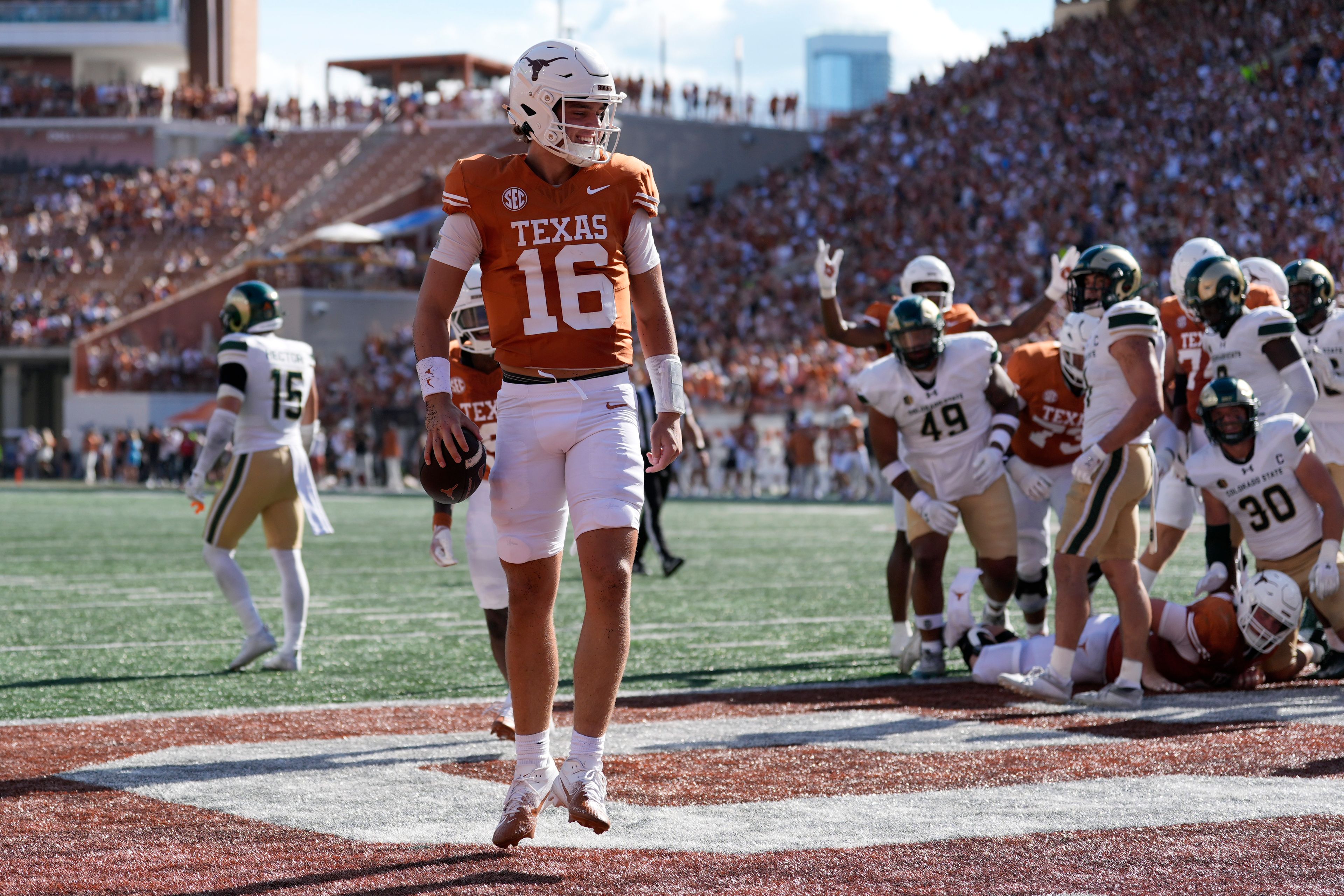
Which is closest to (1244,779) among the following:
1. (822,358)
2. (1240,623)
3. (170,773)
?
(1240,623)

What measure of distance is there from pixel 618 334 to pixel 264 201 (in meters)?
41.8

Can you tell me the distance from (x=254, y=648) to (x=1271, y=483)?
180 inches

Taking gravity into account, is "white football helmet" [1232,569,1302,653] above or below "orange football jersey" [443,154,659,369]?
below

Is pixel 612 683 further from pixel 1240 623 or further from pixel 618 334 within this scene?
pixel 1240 623

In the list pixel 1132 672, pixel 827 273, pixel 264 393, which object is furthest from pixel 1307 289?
pixel 264 393

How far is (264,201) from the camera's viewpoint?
4419cm

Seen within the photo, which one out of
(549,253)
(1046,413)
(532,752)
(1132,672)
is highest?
(549,253)

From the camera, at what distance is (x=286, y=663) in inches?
305

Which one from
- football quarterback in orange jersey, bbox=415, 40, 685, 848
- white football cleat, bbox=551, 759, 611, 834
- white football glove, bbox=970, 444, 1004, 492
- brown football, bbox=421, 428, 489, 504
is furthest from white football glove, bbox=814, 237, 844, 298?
white football cleat, bbox=551, 759, 611, 834

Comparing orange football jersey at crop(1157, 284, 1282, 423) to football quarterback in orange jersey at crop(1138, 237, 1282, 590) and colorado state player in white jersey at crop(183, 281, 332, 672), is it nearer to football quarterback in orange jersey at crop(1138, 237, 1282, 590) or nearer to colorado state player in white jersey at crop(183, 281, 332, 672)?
football quarterback in orange jersey at crop(1138, 237, 1282, 590)

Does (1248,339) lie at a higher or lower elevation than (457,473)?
higher

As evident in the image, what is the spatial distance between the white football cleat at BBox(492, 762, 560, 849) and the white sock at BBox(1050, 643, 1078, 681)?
9.36ft

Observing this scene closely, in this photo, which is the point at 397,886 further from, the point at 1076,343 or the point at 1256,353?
the point at 1256,353

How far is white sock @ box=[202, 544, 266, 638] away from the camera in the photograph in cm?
778
